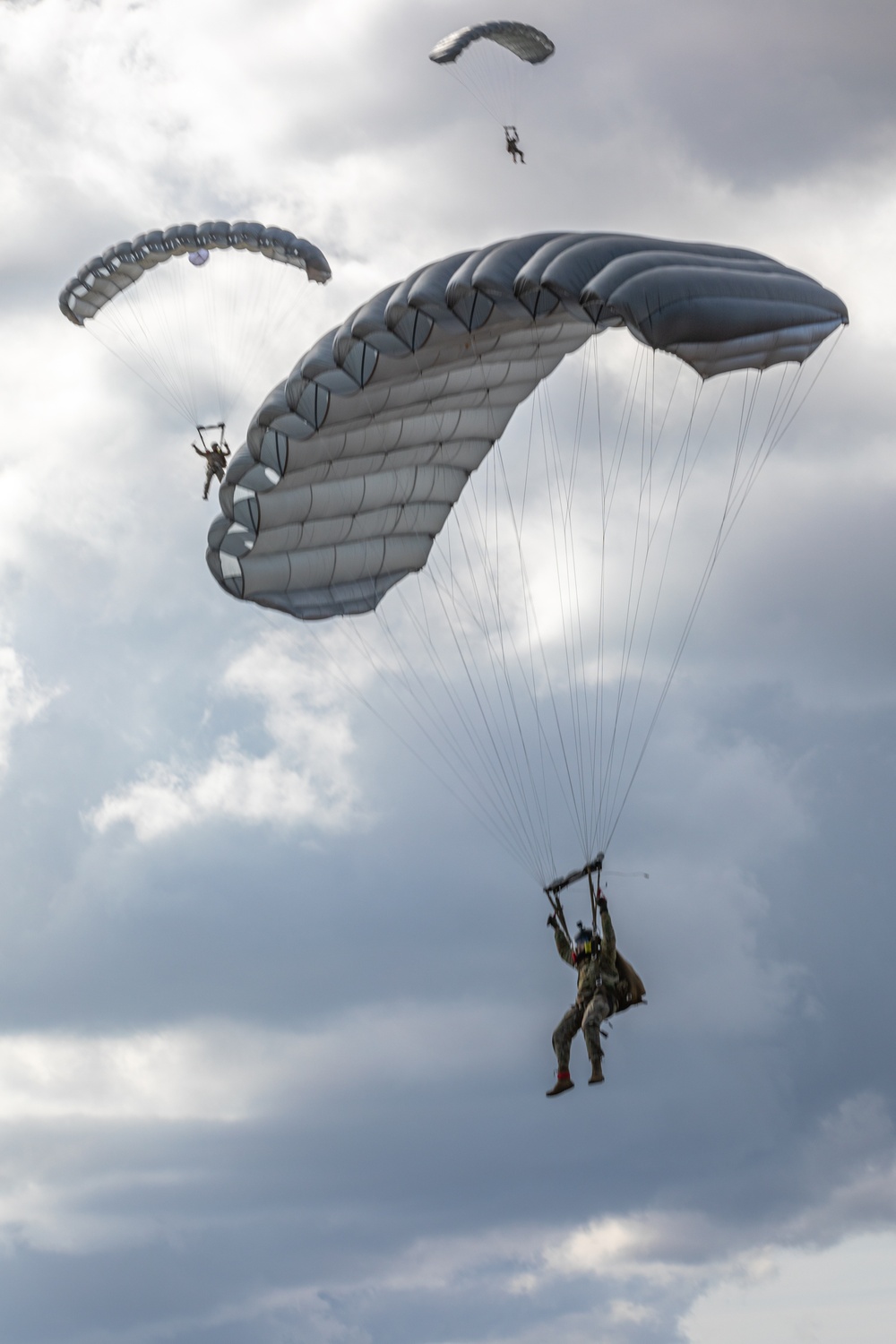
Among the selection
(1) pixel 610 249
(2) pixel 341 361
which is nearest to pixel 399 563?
(2) pixel 341 361

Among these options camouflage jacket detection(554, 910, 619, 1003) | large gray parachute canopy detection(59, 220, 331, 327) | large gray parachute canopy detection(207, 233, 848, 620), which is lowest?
camouflage jacket detection(554, 910, 619, 1003)

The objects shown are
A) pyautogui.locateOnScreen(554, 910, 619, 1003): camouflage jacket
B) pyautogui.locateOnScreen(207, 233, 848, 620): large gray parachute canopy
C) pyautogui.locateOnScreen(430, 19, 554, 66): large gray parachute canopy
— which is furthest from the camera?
pyautogui.locateOnScreen(430, 19, 554, 66): large gray parachute canopy

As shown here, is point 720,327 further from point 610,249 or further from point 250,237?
point 250,237

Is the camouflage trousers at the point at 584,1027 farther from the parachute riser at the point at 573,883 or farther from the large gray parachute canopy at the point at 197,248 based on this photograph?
the large gray parachute canopy at the point at 197,248

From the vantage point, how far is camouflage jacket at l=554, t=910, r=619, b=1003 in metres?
30.1

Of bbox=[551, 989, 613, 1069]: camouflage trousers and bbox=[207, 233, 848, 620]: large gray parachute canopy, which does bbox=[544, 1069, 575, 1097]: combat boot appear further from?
bbox=[207, 233, 848, 620]: large gray parachute canopy

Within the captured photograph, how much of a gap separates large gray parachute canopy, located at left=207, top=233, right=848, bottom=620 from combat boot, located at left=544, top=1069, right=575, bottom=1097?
28.1 ft

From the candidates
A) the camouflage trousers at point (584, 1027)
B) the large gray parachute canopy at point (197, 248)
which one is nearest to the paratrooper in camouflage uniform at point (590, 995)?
the camouflage trousers at point (584, 1027)

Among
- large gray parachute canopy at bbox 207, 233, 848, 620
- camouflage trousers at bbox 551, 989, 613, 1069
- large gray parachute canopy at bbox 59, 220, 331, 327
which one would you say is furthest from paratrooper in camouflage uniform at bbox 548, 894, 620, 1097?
large gray parachute canopy at bbox 59, 220, 331, 327

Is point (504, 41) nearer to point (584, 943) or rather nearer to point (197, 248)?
point (197, 248)

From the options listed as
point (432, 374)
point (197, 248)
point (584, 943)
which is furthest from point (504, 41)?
point (584, 943)

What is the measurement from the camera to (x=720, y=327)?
91.8 ft

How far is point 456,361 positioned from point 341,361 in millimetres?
Result: 2803

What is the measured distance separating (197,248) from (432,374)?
10266 mm
